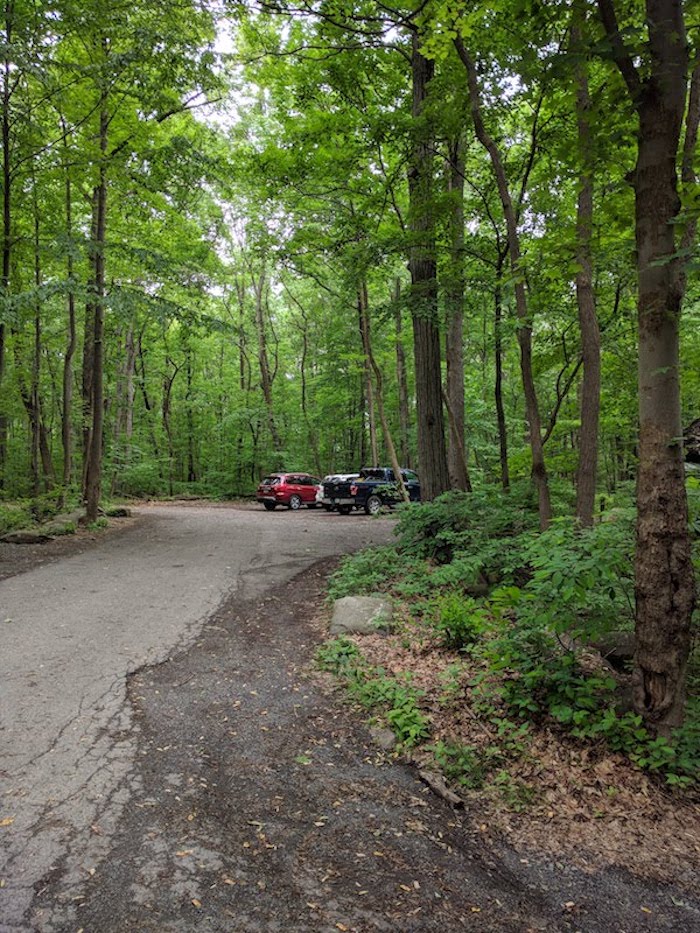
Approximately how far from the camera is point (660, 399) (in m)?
3.18

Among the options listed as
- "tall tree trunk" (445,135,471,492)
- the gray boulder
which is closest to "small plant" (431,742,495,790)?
the gray boulder

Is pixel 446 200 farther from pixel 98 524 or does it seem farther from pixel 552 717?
pixel 98 524

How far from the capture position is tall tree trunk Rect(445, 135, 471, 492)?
788cm

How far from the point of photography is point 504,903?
232 cm

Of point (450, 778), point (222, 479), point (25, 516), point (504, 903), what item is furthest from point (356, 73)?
point (222, 479)

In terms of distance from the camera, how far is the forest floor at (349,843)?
2221 millimetres

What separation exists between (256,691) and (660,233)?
4334mm

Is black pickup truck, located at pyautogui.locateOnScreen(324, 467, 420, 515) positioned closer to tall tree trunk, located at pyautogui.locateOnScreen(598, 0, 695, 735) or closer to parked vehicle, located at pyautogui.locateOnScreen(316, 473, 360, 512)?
parked vehicle, located at pyautogui.locateOnScreen(316, 473, 360, 512)

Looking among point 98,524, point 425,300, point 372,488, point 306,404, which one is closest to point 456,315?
point 425,300

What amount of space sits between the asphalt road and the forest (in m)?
3.21

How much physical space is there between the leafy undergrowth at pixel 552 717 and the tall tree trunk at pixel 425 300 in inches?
161

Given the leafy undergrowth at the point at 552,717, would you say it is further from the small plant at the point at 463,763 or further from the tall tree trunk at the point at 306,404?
the tall tree trunk at the point at 306,404

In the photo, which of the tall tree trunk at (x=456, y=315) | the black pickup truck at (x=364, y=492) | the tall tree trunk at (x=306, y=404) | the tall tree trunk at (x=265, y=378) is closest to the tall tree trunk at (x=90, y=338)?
the tall tree trunk at (x=456, y=315)

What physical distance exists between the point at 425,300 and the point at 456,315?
1497 mm
